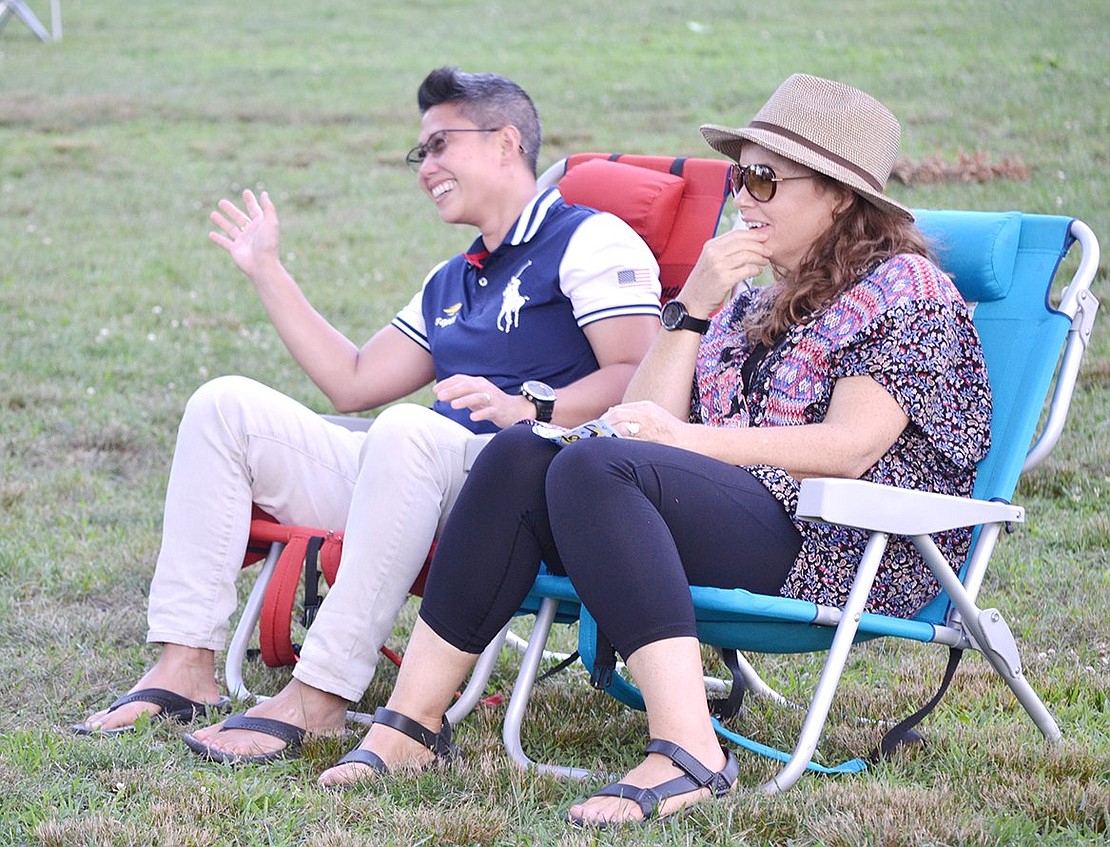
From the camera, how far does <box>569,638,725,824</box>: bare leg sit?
2.59 meters

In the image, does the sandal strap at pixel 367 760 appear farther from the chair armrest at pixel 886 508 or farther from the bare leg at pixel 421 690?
the chair armrest at pixel 886 508

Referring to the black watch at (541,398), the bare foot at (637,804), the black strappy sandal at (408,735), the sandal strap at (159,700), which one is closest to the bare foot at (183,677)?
the sandal strap at (159,700)

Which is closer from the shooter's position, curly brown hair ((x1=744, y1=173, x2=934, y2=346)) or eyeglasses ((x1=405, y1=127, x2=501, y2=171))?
curly brown hair ((x1=744, y1=173, x2=934, y2=346))

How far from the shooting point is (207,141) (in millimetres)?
11562

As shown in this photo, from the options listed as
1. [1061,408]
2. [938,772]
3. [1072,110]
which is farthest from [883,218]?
[1072,110]

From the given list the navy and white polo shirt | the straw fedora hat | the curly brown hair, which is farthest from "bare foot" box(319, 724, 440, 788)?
the straw fedora hat

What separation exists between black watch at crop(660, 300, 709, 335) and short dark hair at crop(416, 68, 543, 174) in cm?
82

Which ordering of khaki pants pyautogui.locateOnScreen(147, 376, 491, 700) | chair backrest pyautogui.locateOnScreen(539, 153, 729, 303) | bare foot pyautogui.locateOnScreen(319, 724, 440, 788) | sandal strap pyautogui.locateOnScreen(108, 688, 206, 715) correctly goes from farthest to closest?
chair backrest pyautogui.locateOnScreen(539, 153, 729, 303) < sandal strap pyautogui.locateOnScreen(108, 688, 206, 715) < khaki pants pyautogui.locateOnScreen(147, 376, 491, 700) < bare foot pyautogui.locateOnScreen(319, 724, 440, 788)

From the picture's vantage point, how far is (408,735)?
2.86 meters

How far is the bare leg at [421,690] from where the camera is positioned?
285 centimetres

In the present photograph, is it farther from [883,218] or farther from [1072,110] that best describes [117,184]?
[883,218]

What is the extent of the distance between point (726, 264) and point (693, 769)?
3.46 feet

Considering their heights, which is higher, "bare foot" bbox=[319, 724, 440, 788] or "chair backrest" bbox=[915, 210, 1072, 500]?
"chair backrest" bbox=[915, 210, 1072, 500]

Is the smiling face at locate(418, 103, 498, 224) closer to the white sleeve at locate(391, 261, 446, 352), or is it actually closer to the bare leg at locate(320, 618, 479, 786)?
the white sleeve at locate(391, 261, 446, 352)
